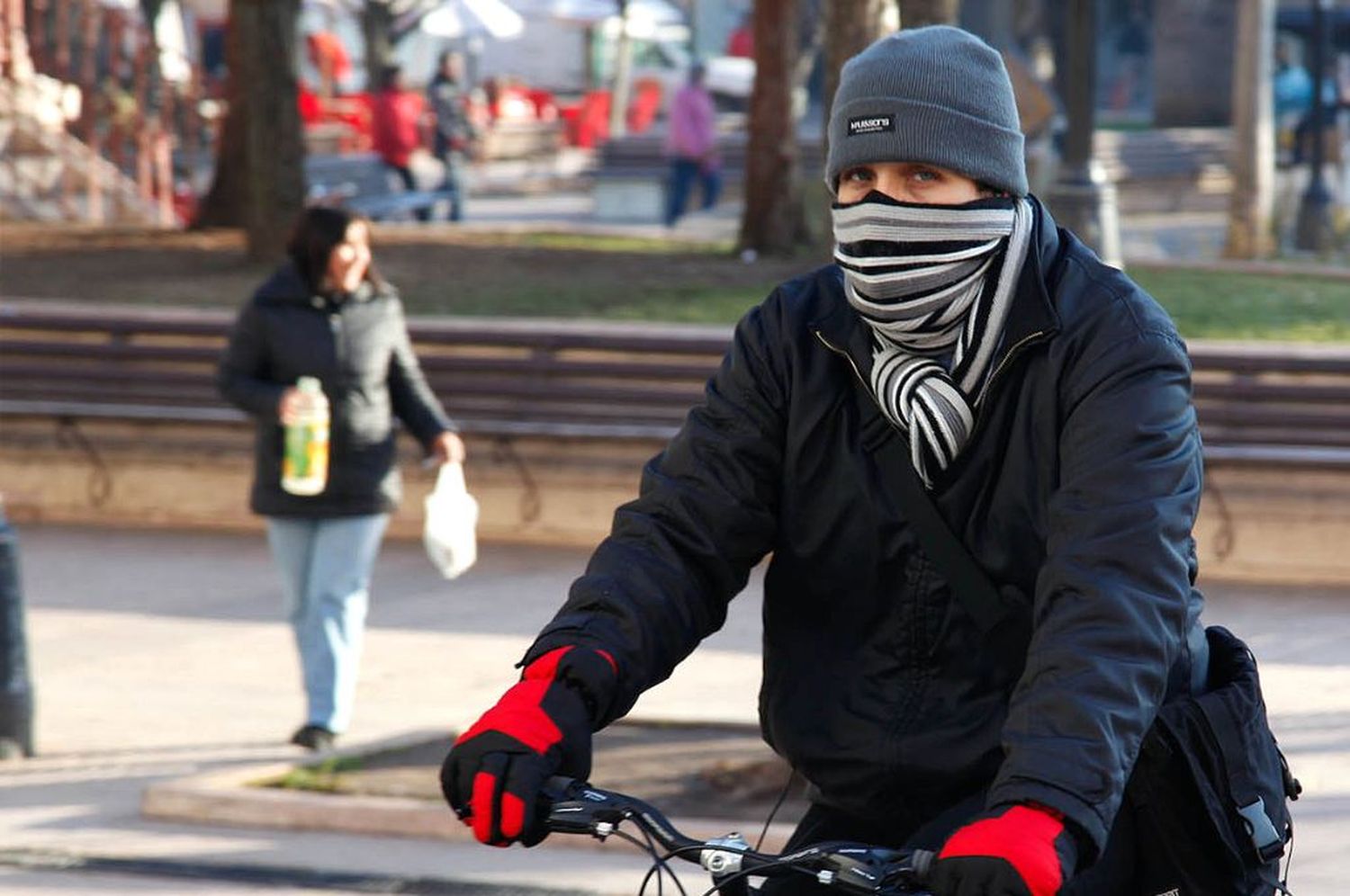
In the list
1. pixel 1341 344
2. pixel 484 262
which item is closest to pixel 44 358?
pixel 484 262

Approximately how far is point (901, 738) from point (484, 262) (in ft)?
43.5

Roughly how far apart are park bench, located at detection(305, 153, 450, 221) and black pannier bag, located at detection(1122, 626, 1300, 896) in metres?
19.0

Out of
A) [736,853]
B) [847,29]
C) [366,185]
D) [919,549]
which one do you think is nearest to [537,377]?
[847,29]

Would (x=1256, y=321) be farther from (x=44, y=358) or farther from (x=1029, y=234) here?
(x=1029, y=234)

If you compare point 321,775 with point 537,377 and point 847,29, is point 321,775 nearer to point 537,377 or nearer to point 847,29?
point 537,377

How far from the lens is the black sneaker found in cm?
761

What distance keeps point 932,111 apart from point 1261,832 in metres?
0.96

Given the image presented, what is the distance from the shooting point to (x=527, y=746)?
2.79 metres

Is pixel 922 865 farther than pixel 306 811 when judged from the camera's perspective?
No

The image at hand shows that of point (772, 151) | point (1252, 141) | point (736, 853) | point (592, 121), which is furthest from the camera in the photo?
point (592, 121)

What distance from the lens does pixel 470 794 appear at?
2773mm

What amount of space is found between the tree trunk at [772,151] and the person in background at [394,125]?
7.22 meters

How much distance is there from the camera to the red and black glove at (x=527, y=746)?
275cm

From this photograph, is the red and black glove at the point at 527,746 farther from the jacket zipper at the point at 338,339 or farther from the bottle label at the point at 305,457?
the jacket zipper at the point at 338,339
